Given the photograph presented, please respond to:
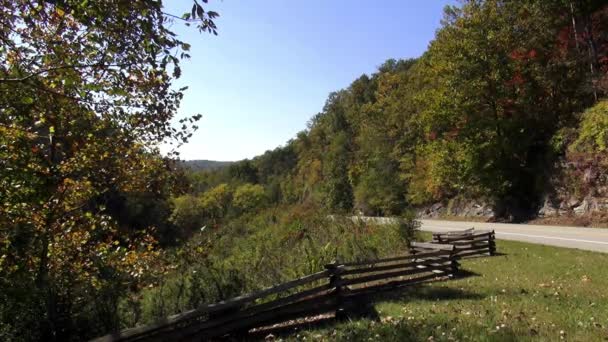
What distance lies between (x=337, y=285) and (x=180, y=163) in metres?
3.76

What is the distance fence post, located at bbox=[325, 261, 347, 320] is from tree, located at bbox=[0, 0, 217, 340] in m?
3.39

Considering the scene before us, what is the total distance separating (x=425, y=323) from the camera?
6.62 meters

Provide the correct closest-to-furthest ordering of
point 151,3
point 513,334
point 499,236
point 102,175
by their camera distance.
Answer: point 151,3 → point 513,334 → point 102,175 → point 499,236

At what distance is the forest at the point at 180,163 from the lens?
5756mm

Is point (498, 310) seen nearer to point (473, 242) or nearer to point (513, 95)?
point (473, 242)

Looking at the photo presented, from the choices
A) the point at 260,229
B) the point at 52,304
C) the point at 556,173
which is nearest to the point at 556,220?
the point at 556,173

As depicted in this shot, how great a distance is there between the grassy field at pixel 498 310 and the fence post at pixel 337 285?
20.4 inches

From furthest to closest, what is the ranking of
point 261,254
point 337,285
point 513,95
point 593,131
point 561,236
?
point 513,95, point 593,131, point 261,254, point 561,236, point 337,285

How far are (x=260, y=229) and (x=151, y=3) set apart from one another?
27.8 metres

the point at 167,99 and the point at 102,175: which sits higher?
the point at 167,99

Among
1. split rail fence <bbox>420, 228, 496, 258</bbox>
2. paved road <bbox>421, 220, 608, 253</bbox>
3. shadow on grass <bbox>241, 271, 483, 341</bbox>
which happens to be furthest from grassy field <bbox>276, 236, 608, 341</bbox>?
paved road <bbox>421, 220, 608, 253</bbox>

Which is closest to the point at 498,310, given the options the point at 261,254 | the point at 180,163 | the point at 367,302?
the point at 367,302

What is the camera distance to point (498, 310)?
7086 millimetres

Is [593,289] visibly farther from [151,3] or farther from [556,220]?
[556,220]
